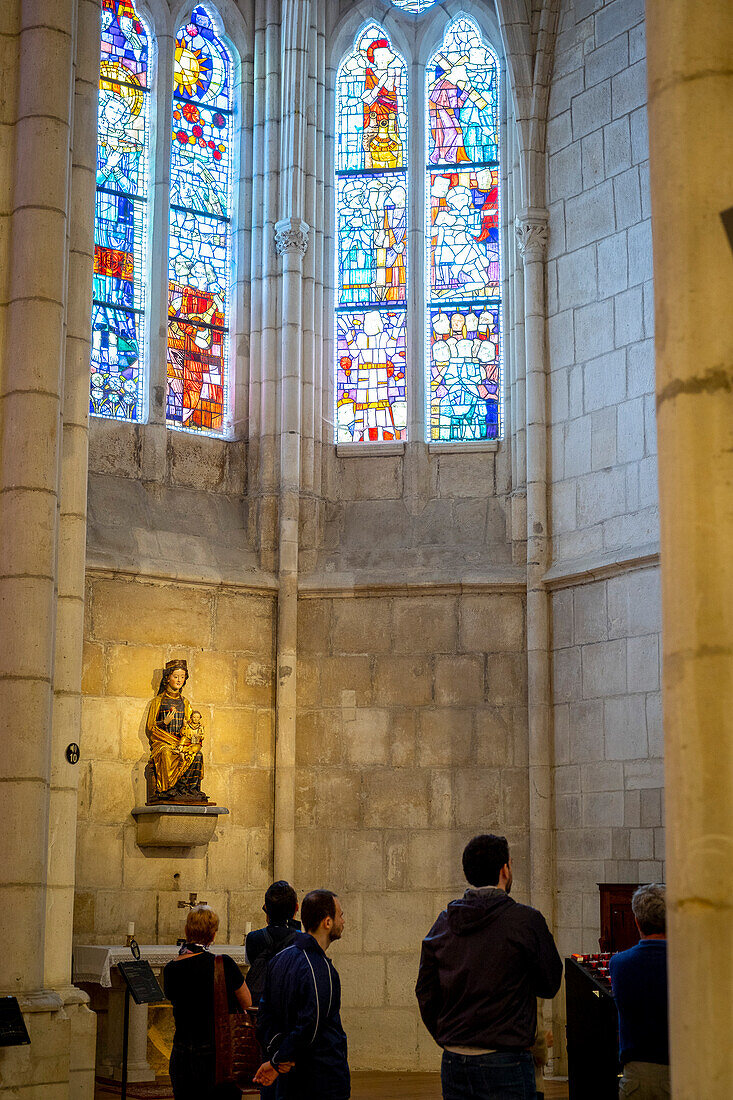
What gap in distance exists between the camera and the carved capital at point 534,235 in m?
10.9

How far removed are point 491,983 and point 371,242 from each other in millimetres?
8793

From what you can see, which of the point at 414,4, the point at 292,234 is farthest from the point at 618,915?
the point at 414,4

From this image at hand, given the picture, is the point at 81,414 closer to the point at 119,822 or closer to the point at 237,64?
the point at 119,822

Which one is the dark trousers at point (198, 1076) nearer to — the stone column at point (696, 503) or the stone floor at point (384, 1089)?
the stone column at point (696, 503)

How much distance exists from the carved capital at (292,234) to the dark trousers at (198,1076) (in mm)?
7504

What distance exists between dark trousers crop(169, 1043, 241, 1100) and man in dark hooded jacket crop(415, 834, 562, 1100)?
49.0 inches

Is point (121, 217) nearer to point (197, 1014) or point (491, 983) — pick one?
point (197, 1014)

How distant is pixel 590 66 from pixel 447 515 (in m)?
3.59

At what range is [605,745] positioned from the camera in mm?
9781

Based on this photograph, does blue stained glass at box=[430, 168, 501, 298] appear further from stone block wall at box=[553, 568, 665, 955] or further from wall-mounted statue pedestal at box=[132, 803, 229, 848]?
wall-mounted statue pedestal at box=[132, 803, 229, 848]

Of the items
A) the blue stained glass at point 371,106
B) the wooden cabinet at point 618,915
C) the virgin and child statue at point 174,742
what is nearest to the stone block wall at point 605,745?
the wooden cabinet at point 618,915

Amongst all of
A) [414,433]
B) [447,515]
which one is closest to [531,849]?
[447,515]

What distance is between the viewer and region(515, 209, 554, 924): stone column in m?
9.98

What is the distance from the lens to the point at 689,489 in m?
3.42
